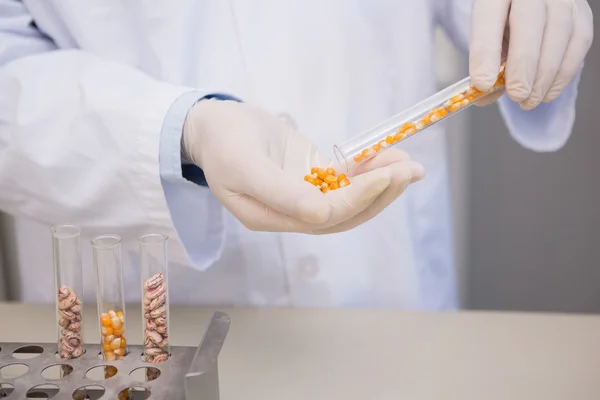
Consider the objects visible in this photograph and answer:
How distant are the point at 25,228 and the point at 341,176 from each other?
62cm

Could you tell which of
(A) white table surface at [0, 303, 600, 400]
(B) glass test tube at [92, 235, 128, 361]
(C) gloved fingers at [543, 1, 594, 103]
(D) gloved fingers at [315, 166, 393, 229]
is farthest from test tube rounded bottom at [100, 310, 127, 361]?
(C) gloved fingers at [543, 1, 594, 103]

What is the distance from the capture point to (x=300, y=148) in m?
0.85

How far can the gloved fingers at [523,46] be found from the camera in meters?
0.82

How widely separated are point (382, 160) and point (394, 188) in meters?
0.11

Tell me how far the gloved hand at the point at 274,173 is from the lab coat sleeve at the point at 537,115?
0.39m

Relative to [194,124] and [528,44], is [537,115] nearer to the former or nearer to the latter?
[528,44]

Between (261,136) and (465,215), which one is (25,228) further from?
Result: (465,215)

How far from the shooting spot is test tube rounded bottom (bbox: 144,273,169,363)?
704mm

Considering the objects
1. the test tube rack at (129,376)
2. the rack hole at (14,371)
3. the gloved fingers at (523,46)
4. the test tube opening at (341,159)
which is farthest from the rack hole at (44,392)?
the gloved fingers at (523,46)

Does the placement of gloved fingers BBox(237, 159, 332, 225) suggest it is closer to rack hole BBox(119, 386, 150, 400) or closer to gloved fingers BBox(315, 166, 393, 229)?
gloved fingers BBox(315, 166, 393, 229)

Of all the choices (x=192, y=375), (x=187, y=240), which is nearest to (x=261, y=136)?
(x=187, y=240)

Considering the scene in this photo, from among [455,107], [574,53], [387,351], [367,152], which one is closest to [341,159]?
[367,152]

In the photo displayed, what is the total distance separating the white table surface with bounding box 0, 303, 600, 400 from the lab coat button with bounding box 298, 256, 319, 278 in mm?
61

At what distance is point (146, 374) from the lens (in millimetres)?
676
